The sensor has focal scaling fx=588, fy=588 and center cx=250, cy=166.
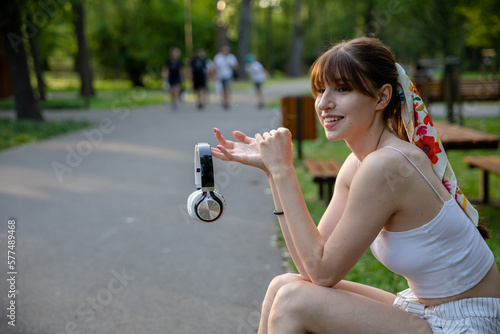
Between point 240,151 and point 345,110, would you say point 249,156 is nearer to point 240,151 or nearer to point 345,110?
point 240,151

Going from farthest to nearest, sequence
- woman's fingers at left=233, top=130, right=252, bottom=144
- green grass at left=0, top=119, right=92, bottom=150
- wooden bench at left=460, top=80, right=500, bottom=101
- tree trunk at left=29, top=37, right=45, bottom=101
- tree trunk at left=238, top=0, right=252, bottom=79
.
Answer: tree trunk at left=238, top=0, right=252, bottom=79 < tree trunk at left=29, top=37, right=45, bottom=101 < wooden bench at left=460, top=80, right=500, bottom=101 < green grass at left=0, top=119, right=92, bottom=150 < woman's fingers at left=233, top=130, right=252, bottom=144

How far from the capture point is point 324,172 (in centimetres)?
608

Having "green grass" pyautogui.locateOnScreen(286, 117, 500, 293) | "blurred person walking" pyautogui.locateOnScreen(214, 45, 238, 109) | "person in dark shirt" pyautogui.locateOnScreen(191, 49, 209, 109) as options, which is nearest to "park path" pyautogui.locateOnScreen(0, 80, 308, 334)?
"green grass" pyautogui.locateOnScreen(286, 117, 500, 293)

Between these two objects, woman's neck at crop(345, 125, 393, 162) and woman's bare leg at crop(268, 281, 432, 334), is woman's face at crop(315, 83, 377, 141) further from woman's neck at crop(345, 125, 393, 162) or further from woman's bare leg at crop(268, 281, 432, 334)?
woman's bare leg at crop(268, 281, 432, 334)

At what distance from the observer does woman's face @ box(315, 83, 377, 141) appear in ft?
6.78

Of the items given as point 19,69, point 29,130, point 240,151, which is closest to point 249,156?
point 240,151

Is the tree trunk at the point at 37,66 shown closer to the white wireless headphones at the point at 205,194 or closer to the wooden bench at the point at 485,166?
the wooden bench at the point at 485,166

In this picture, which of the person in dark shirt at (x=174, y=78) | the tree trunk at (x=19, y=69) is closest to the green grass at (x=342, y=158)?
the person in dark shirt at (x=174, y=78)

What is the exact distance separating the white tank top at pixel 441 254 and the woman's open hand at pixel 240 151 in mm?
547

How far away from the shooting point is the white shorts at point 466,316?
1896 mm

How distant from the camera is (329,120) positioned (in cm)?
213

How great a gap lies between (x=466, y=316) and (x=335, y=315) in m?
0.43

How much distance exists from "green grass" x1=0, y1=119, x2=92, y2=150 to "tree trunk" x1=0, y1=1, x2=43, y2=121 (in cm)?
58

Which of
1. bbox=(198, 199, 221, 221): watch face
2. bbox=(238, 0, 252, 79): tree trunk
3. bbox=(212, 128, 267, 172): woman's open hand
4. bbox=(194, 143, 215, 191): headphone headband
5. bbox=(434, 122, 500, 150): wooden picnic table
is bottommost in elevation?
bbox=(238, 0, 252, 79): tree trunk
